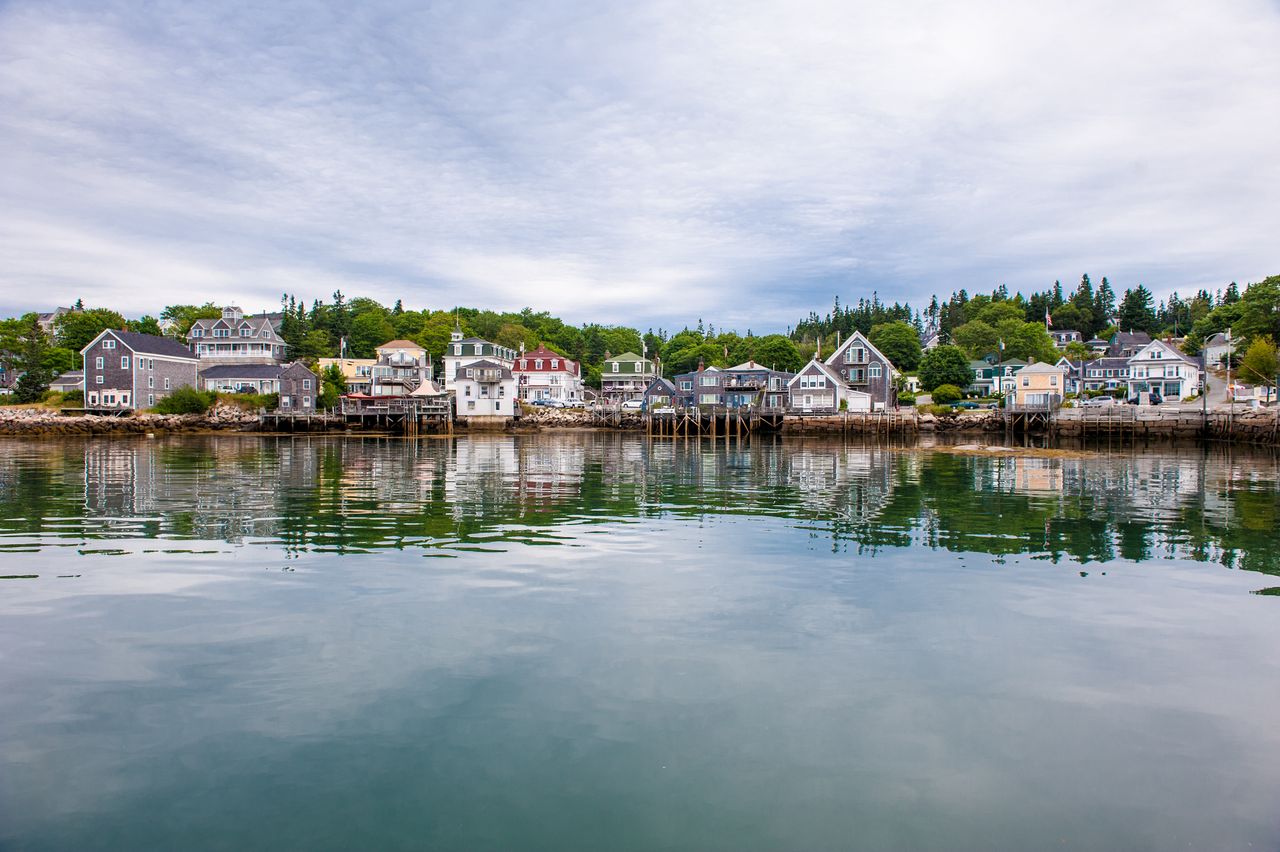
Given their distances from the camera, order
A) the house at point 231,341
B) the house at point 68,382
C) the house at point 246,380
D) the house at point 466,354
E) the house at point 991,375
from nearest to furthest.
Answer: the house at point 246,380 < the house at point 68,382 < the house at point 466,354 < the house at point 231,341 < the house at point 991,375

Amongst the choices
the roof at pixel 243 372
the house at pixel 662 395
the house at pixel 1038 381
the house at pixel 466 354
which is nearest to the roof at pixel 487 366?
the house at pixel 466 354

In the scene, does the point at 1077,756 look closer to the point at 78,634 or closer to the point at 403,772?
the point at 403,772

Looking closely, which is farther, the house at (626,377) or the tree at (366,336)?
the tree at (366,336)

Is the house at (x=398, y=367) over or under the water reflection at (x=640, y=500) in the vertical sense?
over

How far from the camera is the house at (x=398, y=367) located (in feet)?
316

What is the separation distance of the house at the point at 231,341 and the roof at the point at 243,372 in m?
5.54

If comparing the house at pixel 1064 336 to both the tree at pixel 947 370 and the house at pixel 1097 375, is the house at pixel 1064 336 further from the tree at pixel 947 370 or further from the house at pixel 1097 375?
the tree at pixel 947 370

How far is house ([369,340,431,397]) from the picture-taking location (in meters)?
96.4

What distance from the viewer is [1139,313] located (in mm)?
143500

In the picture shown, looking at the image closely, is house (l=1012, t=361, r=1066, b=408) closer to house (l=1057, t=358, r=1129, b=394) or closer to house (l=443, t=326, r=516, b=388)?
house (l=1057, t=358, r=1129, b=394)

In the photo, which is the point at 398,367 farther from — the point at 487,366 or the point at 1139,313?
the point at 1139,313

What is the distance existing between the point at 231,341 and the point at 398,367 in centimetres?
2189

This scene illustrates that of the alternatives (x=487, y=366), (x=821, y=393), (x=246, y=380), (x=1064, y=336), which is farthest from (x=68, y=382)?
(x=1064, y=336)

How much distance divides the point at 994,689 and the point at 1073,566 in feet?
25.7
